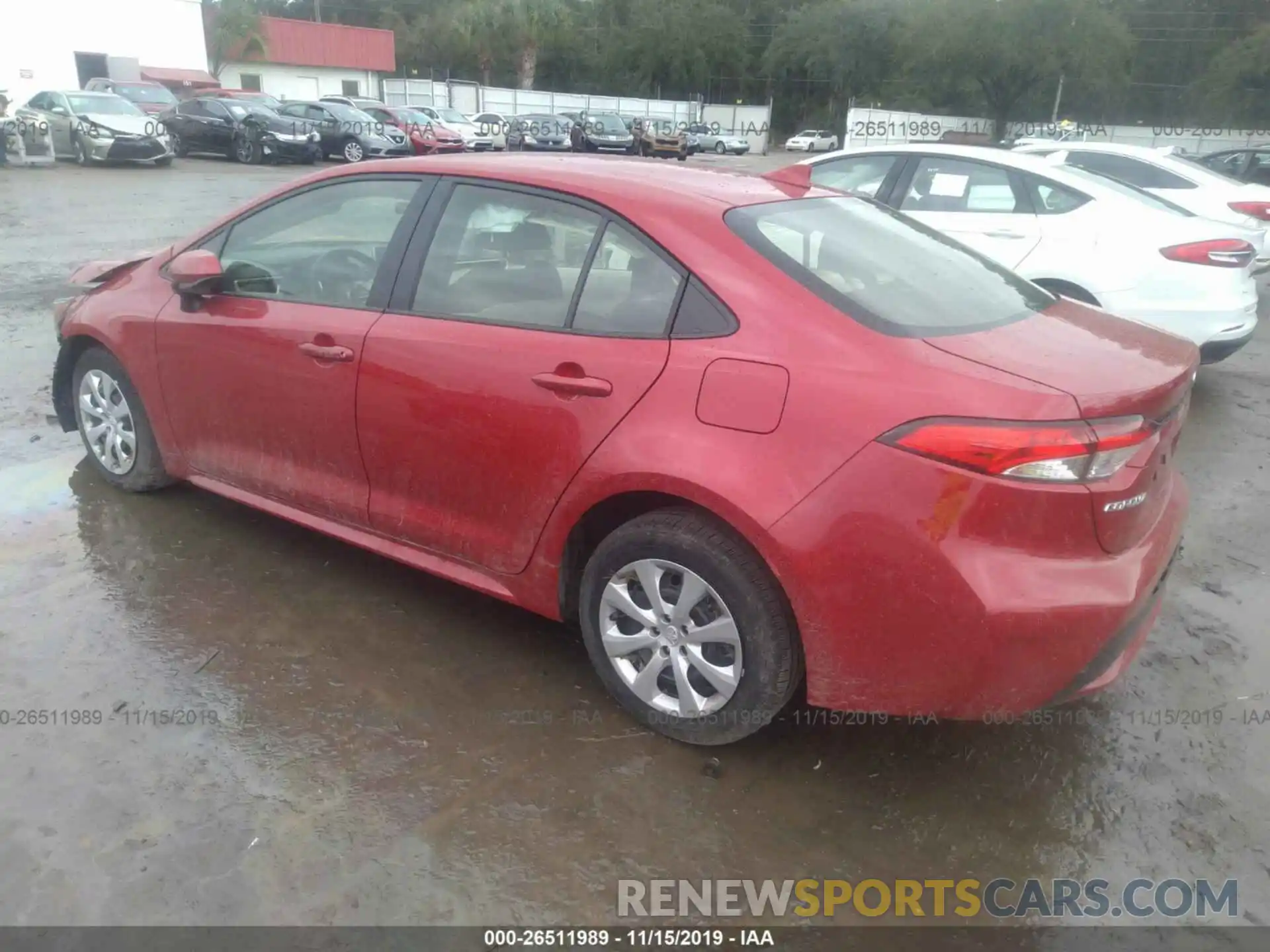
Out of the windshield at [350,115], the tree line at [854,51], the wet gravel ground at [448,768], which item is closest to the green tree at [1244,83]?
the tree line at [854,51]

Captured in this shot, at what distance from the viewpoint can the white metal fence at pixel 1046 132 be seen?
126 ft

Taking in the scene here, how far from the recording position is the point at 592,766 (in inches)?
113

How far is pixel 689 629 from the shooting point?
2805 millimetres

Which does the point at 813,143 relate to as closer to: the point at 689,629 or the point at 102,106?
the point at 102,106

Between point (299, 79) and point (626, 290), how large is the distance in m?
50.8

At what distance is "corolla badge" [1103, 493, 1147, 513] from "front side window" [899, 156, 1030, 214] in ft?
15.1

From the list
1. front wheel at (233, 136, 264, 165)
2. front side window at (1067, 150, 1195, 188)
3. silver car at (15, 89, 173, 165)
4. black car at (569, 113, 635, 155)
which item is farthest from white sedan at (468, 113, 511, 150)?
Result: front side window at (1067, 150, 1195, 188)

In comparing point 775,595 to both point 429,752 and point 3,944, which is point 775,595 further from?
point 3,944

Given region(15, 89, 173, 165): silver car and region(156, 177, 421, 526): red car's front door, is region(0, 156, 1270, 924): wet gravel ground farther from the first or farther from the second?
region(15, 89, 173, 165): silver car

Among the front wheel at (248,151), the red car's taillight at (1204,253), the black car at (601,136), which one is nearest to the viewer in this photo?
the red car's taillight at (1204,253)

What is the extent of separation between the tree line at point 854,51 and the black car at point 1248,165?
25.0 meters

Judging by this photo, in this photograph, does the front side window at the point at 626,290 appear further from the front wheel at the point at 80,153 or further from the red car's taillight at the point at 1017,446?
the front wheel at the point at 80,153

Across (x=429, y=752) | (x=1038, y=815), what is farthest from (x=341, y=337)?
(x=1038, y=815)

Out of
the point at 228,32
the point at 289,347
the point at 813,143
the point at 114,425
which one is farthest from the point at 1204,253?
the point at 813,143
